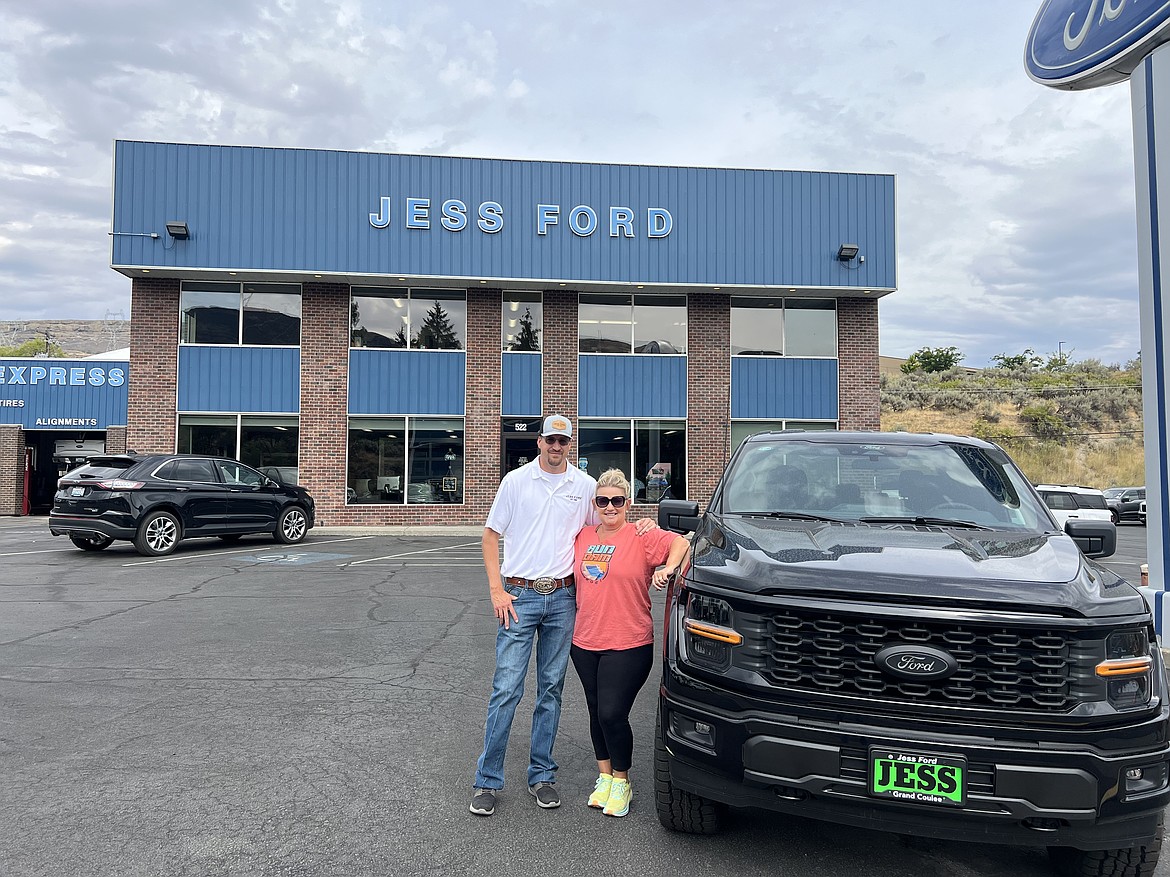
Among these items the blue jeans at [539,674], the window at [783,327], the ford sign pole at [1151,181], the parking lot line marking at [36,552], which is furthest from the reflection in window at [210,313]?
the blue jeans at [539,674]

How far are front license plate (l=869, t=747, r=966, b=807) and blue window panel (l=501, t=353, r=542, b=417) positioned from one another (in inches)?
742

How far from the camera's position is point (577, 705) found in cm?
546

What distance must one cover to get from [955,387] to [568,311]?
125ft

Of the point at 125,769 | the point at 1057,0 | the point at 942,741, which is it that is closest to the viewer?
the point at 942,741

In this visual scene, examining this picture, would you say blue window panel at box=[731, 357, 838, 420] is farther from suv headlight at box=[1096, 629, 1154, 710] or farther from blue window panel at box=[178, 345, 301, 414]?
suv headlight at box=[1096, 629, 1154, 710]

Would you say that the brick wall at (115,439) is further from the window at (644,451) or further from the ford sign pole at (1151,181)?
the ford sign pole at (1151,181)

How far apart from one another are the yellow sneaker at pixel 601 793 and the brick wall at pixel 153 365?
19.9 metres

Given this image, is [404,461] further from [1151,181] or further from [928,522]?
[928,522]

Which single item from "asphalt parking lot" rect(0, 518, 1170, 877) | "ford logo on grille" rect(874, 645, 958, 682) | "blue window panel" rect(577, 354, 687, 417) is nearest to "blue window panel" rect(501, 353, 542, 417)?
"blue window panel" rect(577, 354, 687, 417)

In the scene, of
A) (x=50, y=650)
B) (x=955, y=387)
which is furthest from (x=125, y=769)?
(x=955, y=387)

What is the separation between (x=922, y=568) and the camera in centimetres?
302

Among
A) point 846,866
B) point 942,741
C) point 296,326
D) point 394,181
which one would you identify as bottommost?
point 846,866

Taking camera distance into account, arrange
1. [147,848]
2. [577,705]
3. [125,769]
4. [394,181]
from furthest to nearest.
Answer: [394,181] < [577,705] < [125,769] < [147,848]

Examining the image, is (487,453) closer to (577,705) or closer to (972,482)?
(577,705)
